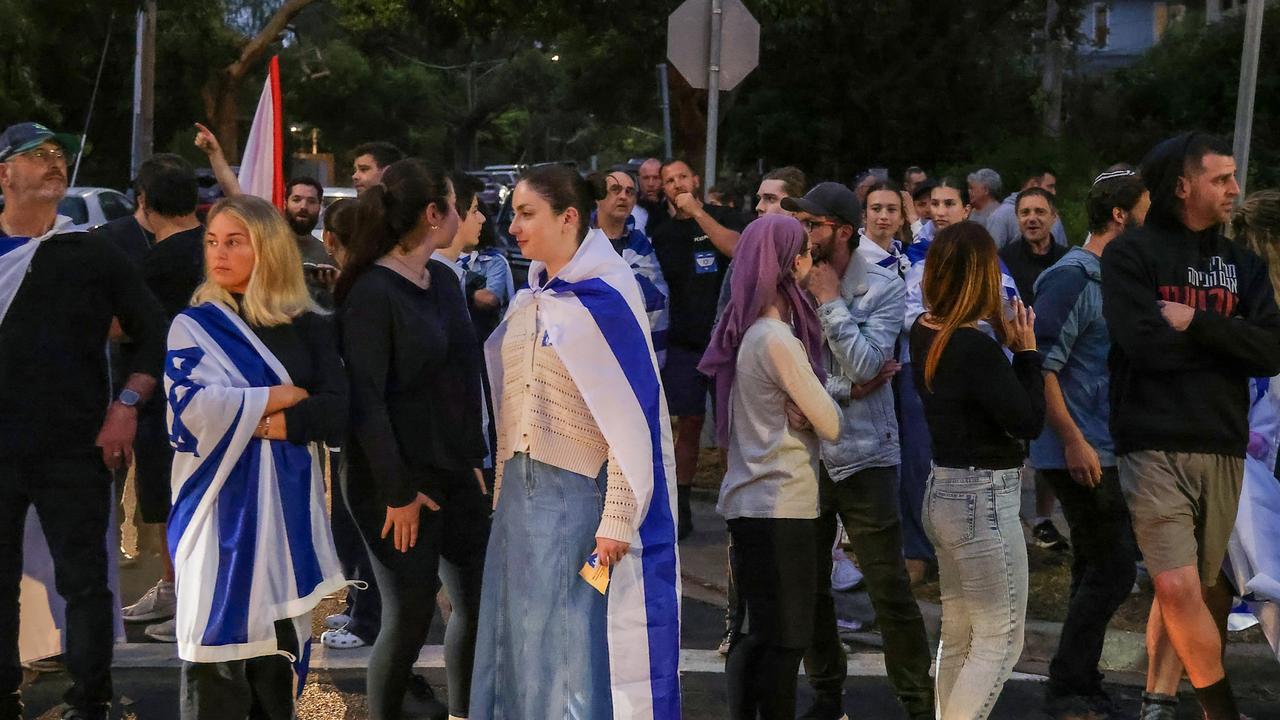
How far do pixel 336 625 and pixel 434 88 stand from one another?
58.2 m

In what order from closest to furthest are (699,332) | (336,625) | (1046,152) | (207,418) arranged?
(207,418)
(336,625)
(699,332)
(1046,152)

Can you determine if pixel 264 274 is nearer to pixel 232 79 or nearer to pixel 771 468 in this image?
pixel 771 468

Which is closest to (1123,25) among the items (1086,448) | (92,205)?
(92,205)

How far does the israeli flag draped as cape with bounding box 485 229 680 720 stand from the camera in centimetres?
432

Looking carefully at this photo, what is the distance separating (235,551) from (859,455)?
90.2 inches

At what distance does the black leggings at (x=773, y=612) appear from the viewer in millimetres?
4965

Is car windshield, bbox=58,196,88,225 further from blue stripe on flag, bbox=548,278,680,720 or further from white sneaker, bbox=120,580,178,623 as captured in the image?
blue stripe on flag, bbox=548,278,680,720

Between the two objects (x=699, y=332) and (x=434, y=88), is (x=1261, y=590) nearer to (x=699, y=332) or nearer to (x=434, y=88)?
(x=699, y=332)

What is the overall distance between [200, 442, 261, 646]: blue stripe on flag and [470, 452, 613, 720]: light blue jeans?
2.58 ft

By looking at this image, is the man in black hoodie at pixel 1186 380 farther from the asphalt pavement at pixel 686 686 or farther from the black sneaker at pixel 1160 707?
the asphalt pavement at pixel 686 686

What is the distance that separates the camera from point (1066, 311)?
600cm

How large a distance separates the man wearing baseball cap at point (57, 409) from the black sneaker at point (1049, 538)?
5.16 metres

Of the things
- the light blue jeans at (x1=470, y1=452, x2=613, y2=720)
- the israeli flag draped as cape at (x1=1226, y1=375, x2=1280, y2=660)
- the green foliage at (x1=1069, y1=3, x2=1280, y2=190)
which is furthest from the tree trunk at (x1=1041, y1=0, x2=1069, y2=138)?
the light blue jeans at (x1=470, y1=452, x2=613, y2=720)

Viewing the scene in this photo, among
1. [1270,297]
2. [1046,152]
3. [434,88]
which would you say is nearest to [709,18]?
[1270,297]
